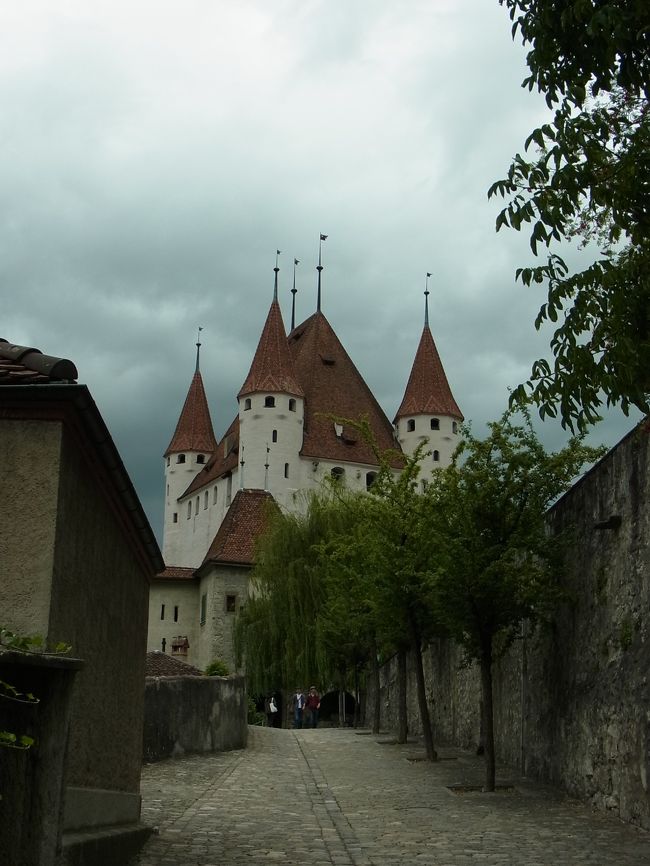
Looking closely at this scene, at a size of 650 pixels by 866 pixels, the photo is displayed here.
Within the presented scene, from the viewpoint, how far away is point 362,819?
12.2 metres

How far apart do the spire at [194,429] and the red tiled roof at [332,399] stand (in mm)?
9941

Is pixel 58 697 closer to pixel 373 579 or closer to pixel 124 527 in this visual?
pixel 124 527

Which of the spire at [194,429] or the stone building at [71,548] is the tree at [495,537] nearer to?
the stone building at [71,548]

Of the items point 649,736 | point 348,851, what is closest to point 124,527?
point 348,851

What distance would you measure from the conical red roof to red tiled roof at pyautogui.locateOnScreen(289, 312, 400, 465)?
193cm

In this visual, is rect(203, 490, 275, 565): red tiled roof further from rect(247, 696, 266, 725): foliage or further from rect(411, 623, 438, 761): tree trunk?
rect(411, 623, 438, 761): tree trunk

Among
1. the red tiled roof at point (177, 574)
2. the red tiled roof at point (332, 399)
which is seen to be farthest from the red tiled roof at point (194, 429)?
the red tiled roof at point (177, 574)

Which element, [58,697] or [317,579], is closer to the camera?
[58,697]

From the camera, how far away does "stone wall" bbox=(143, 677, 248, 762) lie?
19219 mm

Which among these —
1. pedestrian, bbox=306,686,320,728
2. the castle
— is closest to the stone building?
pedestrian, bbox=306,686,320,728

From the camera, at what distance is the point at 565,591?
14711 millimetres

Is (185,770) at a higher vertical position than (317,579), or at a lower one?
lower

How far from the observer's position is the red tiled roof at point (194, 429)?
8150 cm

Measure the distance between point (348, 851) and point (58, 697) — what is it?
462 centimetres
